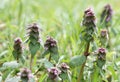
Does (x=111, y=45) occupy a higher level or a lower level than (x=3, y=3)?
lower

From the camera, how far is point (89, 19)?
2.18m

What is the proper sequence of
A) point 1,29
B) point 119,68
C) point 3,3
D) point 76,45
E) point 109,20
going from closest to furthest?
point 119,68 → point 76,45 → point 109,20 → point 1,29 → point 3,3

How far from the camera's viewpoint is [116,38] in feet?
11.9

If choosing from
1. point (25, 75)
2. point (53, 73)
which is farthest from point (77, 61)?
point (25, 75)

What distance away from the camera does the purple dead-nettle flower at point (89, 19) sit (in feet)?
7.12

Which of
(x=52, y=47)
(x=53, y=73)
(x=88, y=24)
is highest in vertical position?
(x=88, y=24)

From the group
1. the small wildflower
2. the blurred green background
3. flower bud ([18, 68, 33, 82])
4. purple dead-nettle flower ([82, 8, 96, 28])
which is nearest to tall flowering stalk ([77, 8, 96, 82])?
purple dead-nettle flower ([82, 8, 96, 28])

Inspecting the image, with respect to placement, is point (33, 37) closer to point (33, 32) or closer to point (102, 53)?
point (33, 32)

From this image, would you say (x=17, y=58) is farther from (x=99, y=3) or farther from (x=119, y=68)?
(x=99, y=3)

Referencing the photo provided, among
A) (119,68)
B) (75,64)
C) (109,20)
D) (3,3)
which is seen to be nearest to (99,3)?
(3,3)

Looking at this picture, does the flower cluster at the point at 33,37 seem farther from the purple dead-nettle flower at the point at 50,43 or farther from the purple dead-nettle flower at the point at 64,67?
the purple dead-nettle flower at the point at 64,67

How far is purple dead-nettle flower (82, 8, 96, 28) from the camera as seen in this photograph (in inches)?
85.4

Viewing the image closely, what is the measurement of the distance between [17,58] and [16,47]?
73 millimetres

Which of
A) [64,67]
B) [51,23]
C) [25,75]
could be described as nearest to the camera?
[25,75]
